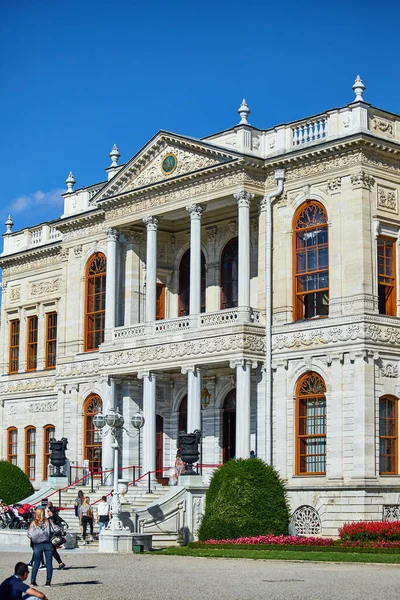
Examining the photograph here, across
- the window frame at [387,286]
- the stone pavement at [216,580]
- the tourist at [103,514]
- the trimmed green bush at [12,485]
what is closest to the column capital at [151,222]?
the window frame at [387,286]

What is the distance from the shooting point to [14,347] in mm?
55906

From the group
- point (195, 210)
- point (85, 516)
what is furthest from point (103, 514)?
point (195, 210)

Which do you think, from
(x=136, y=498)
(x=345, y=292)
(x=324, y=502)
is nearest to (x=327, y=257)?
(x=345, y=292)

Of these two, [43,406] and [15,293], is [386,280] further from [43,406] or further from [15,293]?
[15,293]

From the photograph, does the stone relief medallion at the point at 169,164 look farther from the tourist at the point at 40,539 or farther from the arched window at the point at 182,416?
the tourist at the point at 40,539

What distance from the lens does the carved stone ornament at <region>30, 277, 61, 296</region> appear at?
2087 inches

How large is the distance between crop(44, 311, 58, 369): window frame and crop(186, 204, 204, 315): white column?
1333cm

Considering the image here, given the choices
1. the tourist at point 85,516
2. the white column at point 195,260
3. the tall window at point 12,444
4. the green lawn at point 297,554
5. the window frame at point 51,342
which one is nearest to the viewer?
the green lawn at point 297,554

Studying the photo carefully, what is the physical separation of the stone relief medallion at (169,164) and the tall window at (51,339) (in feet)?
40.0

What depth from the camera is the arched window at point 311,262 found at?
38.7 metres

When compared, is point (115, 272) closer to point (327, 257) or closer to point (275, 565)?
point (327, 257)

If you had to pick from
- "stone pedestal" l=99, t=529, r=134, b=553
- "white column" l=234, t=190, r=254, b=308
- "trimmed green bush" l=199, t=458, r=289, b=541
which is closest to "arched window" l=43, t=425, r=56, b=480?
"white column" l=234, t=190, r=254, b=308

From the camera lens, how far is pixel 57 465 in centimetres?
4453

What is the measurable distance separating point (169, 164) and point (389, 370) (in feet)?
38.9
